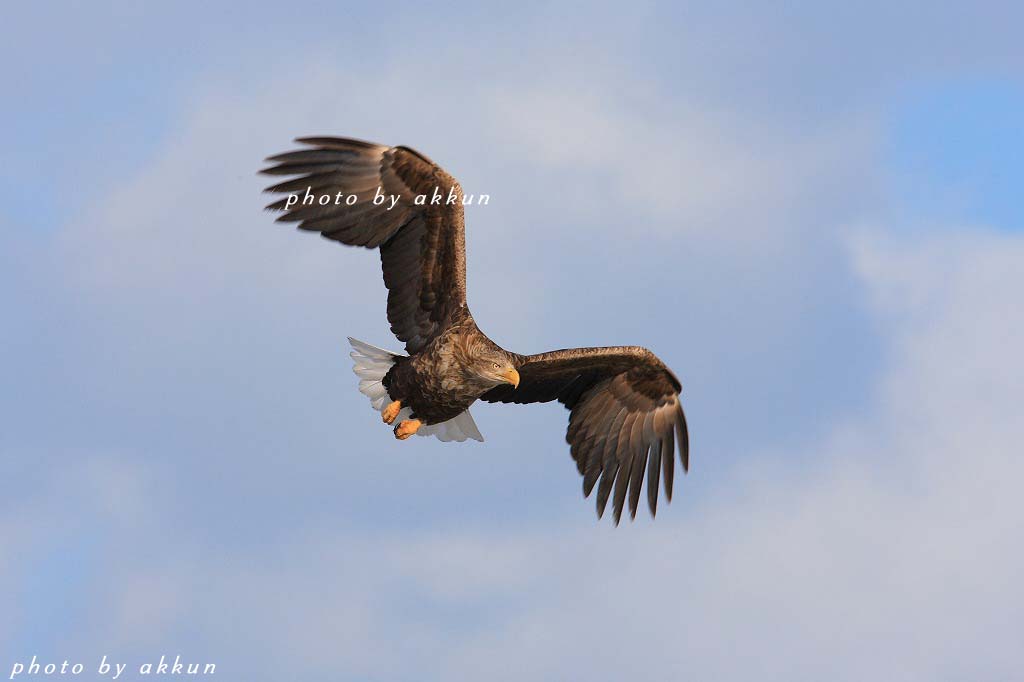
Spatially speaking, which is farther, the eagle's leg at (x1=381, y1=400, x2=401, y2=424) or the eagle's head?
the eagle's leg at (x1=381, y1=400, x2=401, y2=424)

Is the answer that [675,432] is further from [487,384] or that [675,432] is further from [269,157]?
[269,157]

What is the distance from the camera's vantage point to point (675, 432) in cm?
1473

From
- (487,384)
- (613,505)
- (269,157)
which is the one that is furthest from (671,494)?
(269,157)

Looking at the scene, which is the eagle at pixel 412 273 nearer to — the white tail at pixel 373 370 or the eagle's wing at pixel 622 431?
the white tail at pixel 373 370

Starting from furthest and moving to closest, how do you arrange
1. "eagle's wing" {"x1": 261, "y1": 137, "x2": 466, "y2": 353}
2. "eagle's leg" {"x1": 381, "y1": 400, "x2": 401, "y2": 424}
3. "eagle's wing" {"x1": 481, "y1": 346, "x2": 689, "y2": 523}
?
"eagle's wing" {"x1": 481, "y1": 346, "x2": 689, "y2": 523} < "eagle's leg" {"x1": 381, "y1": 400, "x2": 401, "y2": 424} < "eagle's wing" {"x1": 261, "y1": 137, "x2": 466, "y2": 353}

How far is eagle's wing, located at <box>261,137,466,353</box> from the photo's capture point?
12.7m

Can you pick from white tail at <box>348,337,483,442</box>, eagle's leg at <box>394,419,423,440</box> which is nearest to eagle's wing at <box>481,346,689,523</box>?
eagle's leg at <box>394,419,423,440</box>

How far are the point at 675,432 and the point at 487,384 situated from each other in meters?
2.55

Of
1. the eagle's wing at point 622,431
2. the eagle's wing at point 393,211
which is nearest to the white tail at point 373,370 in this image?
the eagle's wing at point 393,211

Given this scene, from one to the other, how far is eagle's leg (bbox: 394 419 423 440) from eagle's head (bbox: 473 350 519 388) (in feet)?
3.26

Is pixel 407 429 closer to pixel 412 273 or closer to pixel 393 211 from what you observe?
pixel 412 273

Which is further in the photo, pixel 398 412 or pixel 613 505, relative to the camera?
pixel 613 505

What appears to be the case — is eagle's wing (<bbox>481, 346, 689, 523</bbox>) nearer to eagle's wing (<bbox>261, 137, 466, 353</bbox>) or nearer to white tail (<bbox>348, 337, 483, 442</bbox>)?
white tail (<bbox>348, 337, 483, 442</bbox>)

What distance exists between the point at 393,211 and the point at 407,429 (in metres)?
1.98
